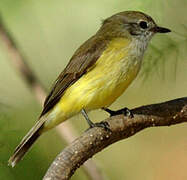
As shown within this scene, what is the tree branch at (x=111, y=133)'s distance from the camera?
1821mm

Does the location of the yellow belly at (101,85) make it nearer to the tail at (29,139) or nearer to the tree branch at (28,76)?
the tail at (29,139)

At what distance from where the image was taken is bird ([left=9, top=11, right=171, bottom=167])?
11.1 feet

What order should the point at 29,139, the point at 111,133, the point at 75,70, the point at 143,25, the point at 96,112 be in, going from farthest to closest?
the point at 96,112 < the point at 143,25 < the point at 75,70 < the point at 29,139 < the point at 111,133

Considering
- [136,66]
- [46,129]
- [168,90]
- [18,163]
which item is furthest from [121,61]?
[18,163]

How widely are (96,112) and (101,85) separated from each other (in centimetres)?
82

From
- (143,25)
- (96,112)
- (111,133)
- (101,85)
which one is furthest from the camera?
(96,112)

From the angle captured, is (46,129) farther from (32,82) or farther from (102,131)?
(102,131)

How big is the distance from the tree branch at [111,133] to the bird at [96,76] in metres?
0.95

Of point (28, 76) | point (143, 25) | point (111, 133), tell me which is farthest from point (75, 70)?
point (111, 133)

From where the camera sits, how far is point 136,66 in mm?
3479

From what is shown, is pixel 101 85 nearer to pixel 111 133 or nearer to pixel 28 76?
pixel 28 76

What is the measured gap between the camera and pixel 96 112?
167 inches

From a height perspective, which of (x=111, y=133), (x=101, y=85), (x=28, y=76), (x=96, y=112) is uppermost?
(x=28, y=76)

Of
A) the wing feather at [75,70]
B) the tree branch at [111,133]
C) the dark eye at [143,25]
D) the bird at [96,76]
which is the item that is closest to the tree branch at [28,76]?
the tree branch at [111,133]
